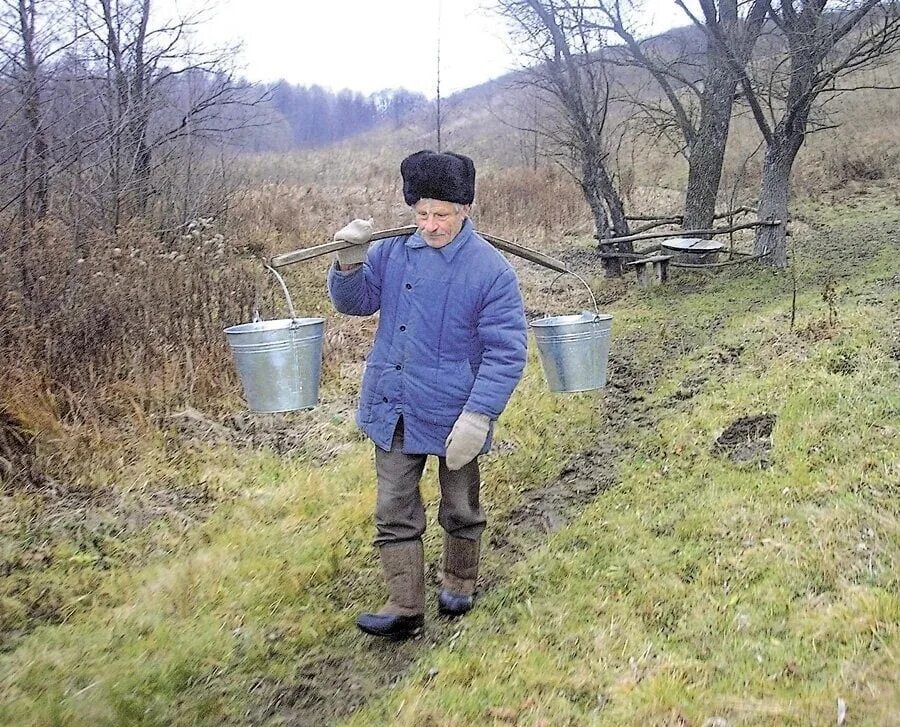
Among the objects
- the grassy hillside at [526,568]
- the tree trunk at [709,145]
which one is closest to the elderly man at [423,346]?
the grassy hillside at [526,568]

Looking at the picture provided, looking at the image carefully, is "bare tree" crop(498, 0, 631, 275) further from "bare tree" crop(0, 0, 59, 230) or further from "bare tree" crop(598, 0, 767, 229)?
"bare tree" crop(0, 0, 59, 230)

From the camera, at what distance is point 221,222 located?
378 inches

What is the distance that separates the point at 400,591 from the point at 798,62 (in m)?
9.32

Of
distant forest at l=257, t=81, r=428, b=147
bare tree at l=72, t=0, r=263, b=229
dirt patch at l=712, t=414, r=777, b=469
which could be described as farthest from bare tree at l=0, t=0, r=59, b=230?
distant forest at l=257, t=81, r=428, b=147

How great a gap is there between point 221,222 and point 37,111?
3.48m

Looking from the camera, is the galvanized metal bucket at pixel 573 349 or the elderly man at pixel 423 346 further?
the galvanized metal bucket at pixel 573 349

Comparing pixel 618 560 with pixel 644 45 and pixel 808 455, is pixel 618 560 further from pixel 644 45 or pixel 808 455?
pixel 644 45

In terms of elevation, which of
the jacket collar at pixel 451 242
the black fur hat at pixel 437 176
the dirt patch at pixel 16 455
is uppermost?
the black fur hat at pixel 437 176

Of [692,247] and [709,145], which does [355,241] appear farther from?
[709,145]

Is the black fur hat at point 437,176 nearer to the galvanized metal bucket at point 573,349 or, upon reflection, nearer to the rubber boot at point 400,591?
the galvanized metal bucket at point 573,349

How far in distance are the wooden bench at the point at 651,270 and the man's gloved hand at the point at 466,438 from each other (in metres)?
8.28

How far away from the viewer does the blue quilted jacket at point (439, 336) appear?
306 cm

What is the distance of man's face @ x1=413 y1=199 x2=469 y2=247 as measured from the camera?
3.06 m

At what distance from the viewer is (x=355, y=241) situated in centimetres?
299
